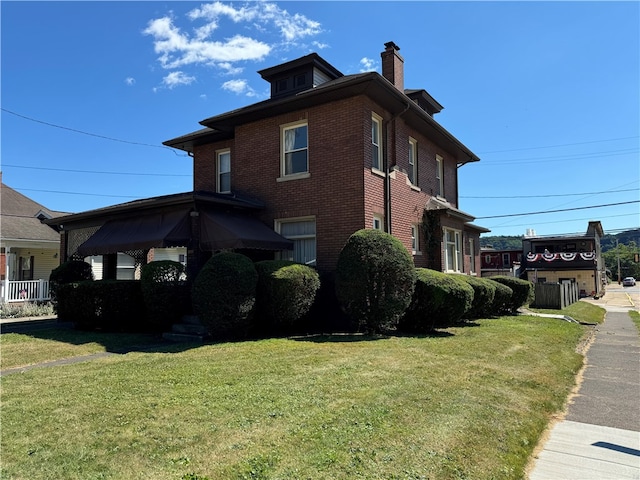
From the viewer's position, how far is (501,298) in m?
16.2

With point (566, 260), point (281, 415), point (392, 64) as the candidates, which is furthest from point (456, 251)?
point (566, 260)

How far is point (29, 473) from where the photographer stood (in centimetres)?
334

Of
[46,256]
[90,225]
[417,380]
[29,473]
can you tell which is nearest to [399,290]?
[417,380]

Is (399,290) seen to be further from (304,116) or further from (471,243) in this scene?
(471,243)

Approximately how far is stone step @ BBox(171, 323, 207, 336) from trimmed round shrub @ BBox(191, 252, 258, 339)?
0.52 m

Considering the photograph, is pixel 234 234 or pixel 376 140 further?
pixel 376 140

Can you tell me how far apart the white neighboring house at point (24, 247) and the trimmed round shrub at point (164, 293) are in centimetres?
1143

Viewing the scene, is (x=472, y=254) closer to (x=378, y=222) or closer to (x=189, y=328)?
(x=378, y=222)

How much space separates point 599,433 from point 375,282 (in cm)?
581

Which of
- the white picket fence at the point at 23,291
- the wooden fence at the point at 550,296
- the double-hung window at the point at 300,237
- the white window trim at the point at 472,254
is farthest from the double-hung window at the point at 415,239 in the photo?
the white picket fence at the point at 23,291

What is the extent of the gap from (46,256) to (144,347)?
1992 centimetres

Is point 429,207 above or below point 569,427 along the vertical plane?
above

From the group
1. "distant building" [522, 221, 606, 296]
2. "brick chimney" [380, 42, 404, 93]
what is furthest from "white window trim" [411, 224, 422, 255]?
"distant building" [522, 221, 606, 296]

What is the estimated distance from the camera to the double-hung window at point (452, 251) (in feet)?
57.4
